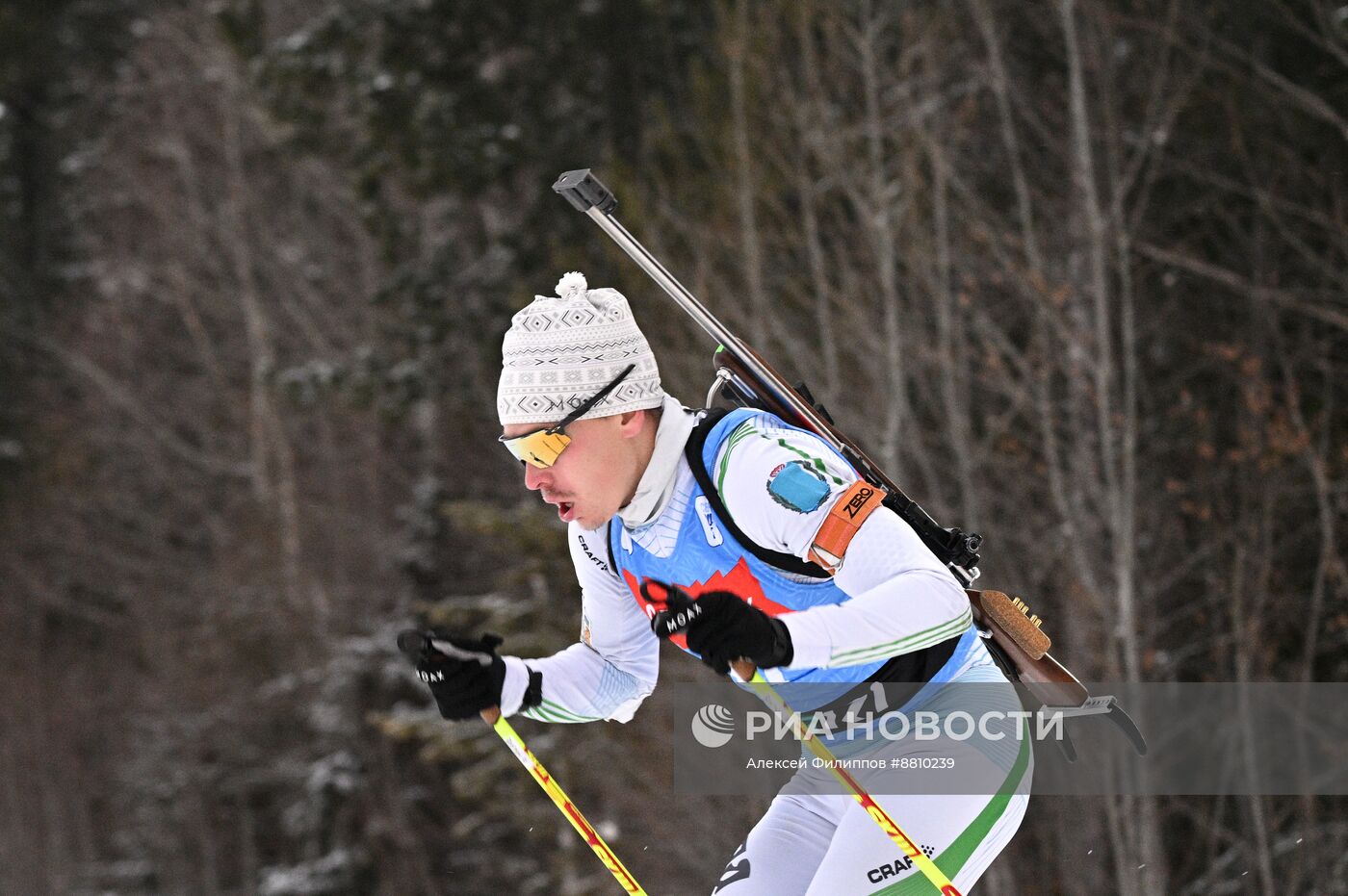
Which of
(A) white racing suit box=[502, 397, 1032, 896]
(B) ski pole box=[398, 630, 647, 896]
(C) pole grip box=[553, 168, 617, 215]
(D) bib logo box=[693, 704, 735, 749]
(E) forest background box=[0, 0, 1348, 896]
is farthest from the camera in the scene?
(E) forest background box=[0, 0, 1348, 896]

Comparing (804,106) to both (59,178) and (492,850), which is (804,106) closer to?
(492,850)

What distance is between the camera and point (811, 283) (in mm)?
10117

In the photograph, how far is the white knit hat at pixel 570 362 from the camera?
281 cm

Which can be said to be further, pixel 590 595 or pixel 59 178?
pixel 59 178

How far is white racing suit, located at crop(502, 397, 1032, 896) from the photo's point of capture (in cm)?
251

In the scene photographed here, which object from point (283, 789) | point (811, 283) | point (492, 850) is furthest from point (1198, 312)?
point (283, 789)

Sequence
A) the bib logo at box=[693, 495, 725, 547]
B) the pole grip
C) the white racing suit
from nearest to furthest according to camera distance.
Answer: the white racing suit → the bib logo at box=[693, 495, 725, 547] → the pole grip

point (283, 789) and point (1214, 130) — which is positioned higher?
point (1214, 130)

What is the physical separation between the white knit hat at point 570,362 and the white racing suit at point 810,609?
10cm

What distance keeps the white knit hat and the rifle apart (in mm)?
241

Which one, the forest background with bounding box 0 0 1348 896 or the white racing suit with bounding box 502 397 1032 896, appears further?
the forest background with bounding box 0 0 1348 896

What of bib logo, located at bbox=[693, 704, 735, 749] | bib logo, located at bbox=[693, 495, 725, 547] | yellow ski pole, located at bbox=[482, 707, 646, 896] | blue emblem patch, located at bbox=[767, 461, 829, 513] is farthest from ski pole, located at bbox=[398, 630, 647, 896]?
bib logo, located at bbox=[693, 704, 735, 749]

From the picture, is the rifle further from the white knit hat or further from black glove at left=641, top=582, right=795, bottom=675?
black glove at left=641, top=582, right=795, bottom=675

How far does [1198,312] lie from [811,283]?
97.4 inches
